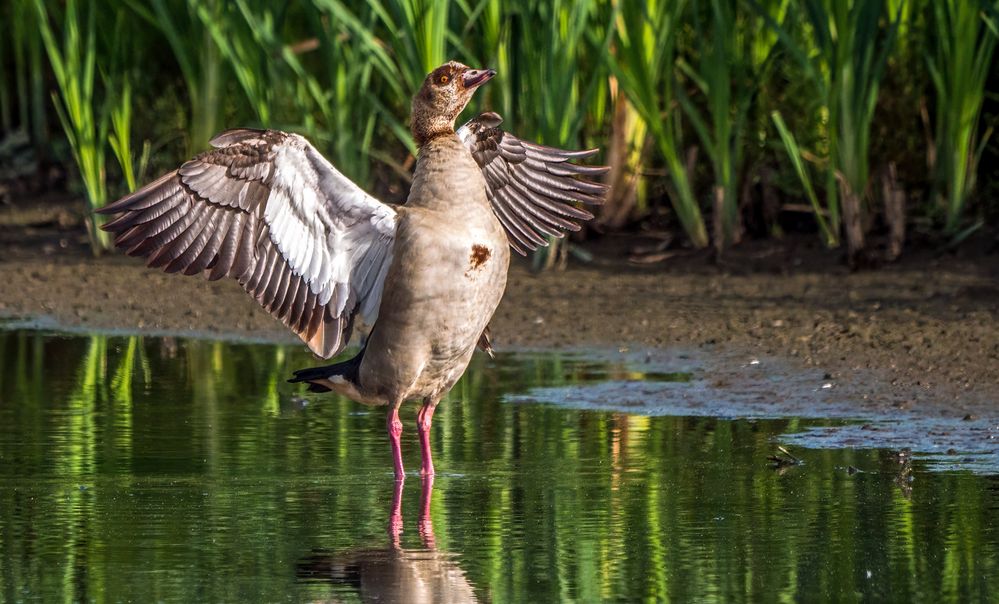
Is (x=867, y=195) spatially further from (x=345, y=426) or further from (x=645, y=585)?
(x=645, y=585)

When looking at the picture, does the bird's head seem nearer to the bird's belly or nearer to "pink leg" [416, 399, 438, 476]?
the bird's belly

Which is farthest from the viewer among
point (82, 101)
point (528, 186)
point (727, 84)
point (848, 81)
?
point (82, 101)

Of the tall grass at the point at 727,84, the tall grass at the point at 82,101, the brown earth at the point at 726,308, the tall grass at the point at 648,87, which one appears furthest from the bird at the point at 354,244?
the tall grass at the point at 82,101

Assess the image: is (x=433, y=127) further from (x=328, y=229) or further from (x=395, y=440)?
(x=395, y=440)

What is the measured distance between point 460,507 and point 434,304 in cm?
108

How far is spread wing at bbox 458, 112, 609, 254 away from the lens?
8680 mm

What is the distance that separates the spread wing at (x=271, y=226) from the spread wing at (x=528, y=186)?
1.31 meters

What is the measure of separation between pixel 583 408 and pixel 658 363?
4.14ft

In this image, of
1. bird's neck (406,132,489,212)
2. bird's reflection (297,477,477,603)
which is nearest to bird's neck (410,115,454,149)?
bird's neck (406,132,489,212)

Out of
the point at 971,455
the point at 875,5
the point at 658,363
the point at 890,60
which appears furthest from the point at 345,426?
the point at 890,60

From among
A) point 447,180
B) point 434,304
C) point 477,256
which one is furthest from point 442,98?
point 434,304

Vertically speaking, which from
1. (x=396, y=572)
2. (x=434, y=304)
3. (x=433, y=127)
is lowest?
(x=396, y=572)

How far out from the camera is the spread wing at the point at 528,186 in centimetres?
868

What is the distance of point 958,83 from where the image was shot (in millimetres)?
11172
